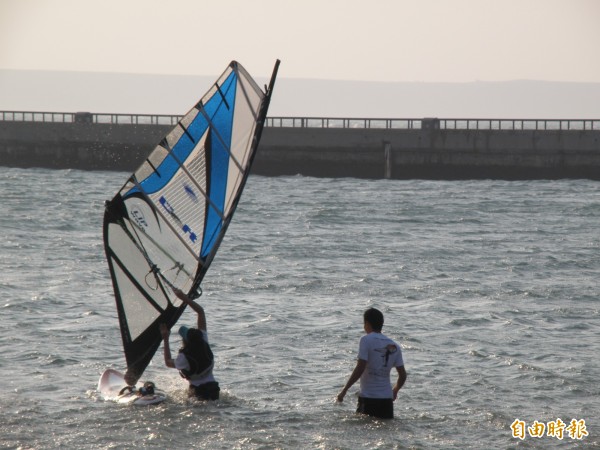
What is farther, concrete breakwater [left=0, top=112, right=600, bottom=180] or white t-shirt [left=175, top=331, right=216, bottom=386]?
concrete breakwater [left=0, top=112, right=600, bottom=180]

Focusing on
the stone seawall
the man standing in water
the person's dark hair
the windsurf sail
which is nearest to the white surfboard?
the windsurf sail

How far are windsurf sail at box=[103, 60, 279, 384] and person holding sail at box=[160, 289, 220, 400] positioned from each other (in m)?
0.85

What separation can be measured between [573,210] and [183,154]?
1420 inches

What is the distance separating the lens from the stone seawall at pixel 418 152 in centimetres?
5838

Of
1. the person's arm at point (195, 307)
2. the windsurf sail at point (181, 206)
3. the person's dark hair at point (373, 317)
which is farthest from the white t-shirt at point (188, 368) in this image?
the person's dark hair at point (373, 317)

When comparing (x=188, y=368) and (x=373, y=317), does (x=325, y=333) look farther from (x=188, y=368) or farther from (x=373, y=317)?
(x=373, y=317)

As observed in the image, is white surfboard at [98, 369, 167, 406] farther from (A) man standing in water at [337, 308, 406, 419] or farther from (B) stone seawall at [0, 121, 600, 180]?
(B) stone seawall at [0, 121, 600, 180]

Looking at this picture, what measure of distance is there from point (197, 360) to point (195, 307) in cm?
65

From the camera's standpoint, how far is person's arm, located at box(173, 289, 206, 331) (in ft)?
41.7

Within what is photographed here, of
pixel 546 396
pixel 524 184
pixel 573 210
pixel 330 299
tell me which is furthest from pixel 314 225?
pixel 546 396

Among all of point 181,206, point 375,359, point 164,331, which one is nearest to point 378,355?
point 375,359

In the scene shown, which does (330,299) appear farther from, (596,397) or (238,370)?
(596,397)

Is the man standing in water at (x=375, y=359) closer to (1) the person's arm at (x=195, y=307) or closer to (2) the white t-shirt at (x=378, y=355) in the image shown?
(2) the white t-shirt at (x=378, y=355)

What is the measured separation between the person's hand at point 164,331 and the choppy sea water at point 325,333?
0.81 meters
